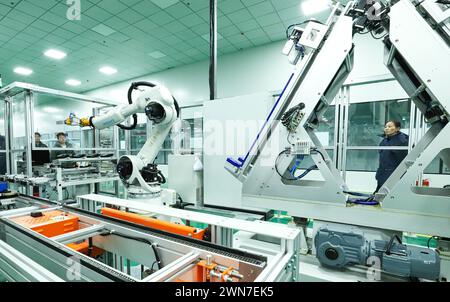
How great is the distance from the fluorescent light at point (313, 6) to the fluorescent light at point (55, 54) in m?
6.91

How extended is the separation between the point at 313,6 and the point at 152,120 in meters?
4.17

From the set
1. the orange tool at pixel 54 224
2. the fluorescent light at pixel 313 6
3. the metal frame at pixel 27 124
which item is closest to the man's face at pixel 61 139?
the metal frame at pixel 27 124

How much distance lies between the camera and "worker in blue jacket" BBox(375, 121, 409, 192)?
299 centimetres

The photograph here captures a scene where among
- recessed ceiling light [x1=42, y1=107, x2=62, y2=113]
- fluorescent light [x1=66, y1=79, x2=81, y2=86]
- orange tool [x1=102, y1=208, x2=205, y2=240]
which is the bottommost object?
orange tool [x1=102, y1=208, x2=205, y2=240]

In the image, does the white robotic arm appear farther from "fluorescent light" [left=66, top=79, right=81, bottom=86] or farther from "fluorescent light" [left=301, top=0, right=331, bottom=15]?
"fluorescent light" [left=66, top=79, right=81, bottom=86]

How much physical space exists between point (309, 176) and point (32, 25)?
761 centimetres

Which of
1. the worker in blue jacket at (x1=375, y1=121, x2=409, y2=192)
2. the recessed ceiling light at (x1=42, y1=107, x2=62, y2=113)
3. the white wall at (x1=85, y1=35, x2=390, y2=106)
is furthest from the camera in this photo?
the recessed ceiling light at (x1=42, y1=107, x2=62, y2=113)

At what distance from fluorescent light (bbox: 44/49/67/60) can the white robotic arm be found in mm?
5590

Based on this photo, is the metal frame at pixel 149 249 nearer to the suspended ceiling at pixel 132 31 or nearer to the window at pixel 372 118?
the suspended ceiling at pixel 132 31

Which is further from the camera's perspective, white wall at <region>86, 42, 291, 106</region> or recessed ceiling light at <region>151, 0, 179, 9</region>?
white wall at <region>86, 42, 291, 106</region>

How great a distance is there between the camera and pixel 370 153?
484 cm

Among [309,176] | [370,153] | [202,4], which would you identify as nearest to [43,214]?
[202,4]

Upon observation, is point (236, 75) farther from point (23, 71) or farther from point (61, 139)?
point (23, 71)

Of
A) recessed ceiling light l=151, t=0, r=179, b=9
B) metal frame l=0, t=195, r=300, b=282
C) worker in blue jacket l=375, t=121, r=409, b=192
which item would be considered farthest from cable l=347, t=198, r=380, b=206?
recessed ceiling light l=151, t=0, r=179, b=9
